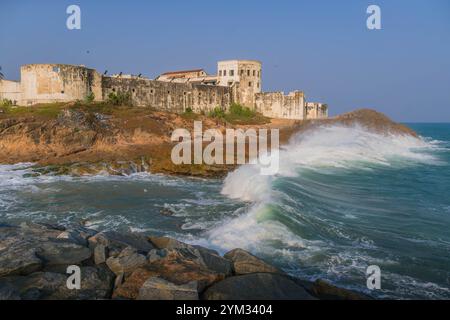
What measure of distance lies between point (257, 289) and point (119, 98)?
33.1 m

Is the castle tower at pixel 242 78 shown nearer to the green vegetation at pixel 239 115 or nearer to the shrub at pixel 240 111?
the shrub at pixel 240 111

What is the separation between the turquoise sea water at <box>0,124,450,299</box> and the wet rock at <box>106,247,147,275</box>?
2778 millimetres

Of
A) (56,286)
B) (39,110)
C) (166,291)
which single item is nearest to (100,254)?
(56,286)

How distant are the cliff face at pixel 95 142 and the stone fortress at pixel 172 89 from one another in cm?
498

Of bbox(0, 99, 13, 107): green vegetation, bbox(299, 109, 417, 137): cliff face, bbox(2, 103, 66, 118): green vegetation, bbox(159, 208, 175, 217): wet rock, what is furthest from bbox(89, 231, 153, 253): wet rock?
bbox(299, 109, 417, 137): cliff face

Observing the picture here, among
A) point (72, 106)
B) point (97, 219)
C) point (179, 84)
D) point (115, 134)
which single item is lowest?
point (97, 219)

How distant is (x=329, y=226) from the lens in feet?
39.2

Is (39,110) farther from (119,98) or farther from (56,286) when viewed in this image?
(56,286)

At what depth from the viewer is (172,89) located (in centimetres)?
4375

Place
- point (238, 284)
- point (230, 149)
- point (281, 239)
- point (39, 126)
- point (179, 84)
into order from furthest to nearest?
1. point (179, 84)
2. point (39, 126)
3. point (230, 149)
4. point (281, 239)
5. point (238, 284)

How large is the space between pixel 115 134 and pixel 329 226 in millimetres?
20739
